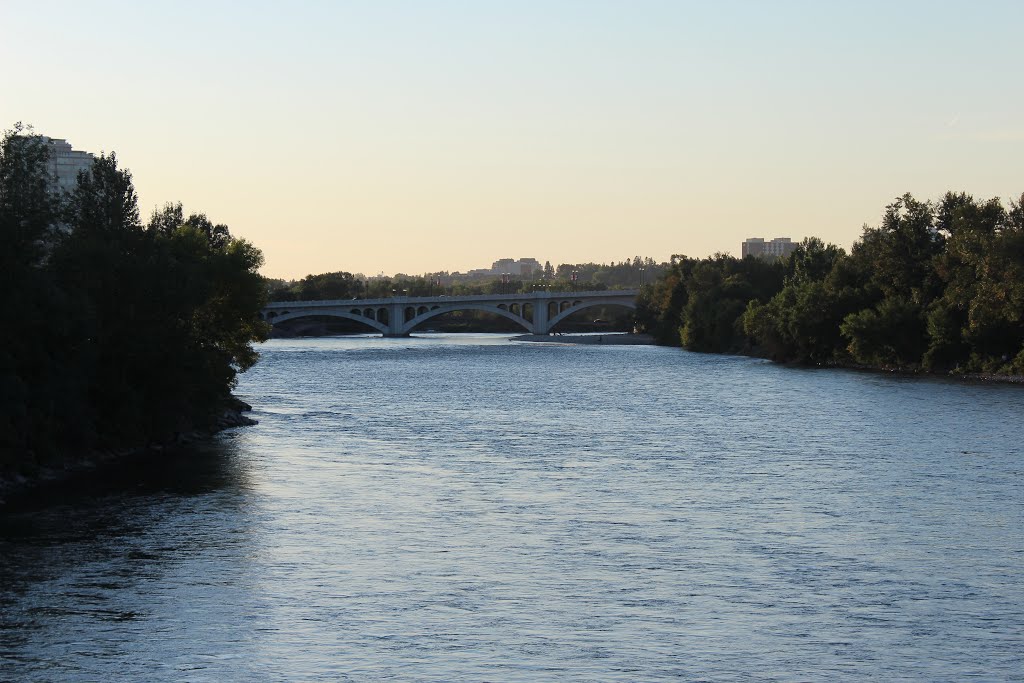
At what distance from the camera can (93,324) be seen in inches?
1702

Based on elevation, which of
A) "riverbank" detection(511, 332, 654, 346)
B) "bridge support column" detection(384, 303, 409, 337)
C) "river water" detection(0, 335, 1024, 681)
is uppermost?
"bridge support column" detection(384, 303, 409, 337)

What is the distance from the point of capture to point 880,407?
66.9 m

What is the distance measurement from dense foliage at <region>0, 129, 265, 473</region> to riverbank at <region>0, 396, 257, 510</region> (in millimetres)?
328

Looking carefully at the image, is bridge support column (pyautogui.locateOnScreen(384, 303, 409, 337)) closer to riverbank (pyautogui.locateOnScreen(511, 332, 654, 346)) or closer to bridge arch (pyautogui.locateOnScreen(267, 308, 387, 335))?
bridge arch (pyautogui.locateOnScreen(267, 308, 387, 335))

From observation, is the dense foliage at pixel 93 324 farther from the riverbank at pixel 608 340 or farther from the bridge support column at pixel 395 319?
the bridge support column at pixel 395 319

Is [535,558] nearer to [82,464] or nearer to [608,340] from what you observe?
[82,464]

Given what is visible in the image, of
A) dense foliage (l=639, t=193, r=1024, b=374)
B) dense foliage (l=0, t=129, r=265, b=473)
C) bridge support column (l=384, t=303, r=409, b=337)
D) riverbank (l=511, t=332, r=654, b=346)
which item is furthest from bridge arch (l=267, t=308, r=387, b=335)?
dense foliage (l=0, t=129, r=265, b=473)

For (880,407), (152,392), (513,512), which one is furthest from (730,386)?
(513,512)

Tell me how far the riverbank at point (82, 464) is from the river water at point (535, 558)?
124 cm

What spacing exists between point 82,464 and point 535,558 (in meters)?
20.1

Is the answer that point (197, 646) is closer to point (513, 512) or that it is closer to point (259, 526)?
point (259, 526)

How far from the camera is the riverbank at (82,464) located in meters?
37.8

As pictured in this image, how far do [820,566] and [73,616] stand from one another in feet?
50.5

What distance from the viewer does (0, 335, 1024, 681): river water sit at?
21.8m
